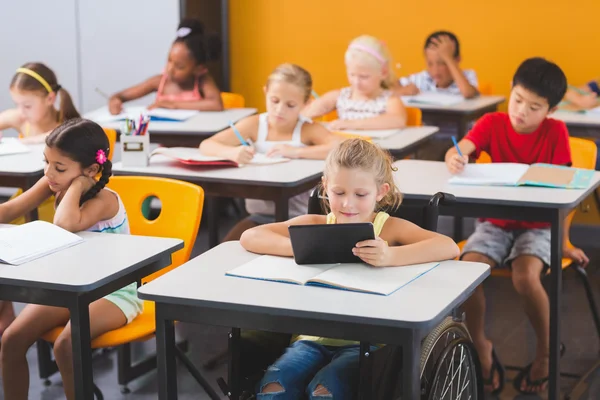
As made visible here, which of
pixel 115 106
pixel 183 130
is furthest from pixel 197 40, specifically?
pixel 183 130

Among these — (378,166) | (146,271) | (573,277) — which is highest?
(378,166)

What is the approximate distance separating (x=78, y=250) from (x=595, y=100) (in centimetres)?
312

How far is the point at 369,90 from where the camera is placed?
4.44 m

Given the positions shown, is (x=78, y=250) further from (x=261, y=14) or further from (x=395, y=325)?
(x=261, y=14)

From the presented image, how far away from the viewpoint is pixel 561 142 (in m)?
3.34

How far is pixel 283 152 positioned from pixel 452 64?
189 cm

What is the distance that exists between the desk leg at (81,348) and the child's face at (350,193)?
0.63 meters

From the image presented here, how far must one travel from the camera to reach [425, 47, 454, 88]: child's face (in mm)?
5270

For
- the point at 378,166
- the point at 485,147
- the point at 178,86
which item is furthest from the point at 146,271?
the point at 178,86

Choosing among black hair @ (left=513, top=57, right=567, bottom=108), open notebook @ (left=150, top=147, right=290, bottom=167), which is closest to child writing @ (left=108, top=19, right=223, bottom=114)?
open notebook @ (left=150, top=147, right=290, bottom=167)

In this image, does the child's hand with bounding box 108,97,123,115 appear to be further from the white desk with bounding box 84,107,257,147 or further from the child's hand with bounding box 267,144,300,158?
the child's hand with bounding box 267,144,300,158

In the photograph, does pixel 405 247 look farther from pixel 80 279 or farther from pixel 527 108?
pixel 527 108

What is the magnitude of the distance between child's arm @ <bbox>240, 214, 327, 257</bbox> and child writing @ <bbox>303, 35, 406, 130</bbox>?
1.87 metres

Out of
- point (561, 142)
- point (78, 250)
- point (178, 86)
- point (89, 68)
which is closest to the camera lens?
point (78, 250)
